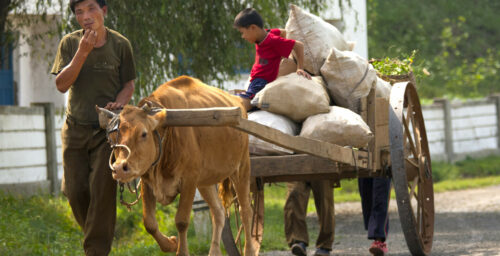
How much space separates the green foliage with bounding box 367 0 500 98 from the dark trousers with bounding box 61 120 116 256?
26624 millimetres

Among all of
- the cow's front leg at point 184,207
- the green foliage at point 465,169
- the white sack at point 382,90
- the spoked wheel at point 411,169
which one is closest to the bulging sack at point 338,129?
the spoked wheel at point 411,169

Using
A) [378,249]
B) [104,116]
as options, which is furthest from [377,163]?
[104,116]

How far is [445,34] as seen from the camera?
1282 inches

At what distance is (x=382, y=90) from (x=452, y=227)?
343cm

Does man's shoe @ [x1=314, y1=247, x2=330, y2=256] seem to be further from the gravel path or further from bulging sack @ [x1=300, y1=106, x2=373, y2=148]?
bulging sack @ [x1=300, y1=106, x2=373, y2=148]

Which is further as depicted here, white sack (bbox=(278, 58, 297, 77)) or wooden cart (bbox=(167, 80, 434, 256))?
white sack (bbox=(278, 58, 297, 77))

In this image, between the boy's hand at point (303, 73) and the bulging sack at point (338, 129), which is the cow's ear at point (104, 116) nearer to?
the bulging sack at point (338, 129)

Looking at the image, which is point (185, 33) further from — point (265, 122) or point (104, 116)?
point (104, 116)

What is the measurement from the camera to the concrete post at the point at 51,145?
1217cm

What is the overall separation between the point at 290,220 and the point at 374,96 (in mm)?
1596

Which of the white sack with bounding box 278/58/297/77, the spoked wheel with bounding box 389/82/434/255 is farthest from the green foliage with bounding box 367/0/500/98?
the white sack with bounding box 278/58/297/77

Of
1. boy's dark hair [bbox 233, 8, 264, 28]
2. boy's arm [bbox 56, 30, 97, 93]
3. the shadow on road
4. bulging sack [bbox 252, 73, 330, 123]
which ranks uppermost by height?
boy's dark hair [bbox 233, 8, 264, 28]

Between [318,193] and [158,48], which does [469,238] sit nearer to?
[318,193]

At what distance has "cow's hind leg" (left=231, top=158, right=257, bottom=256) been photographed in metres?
6.74
